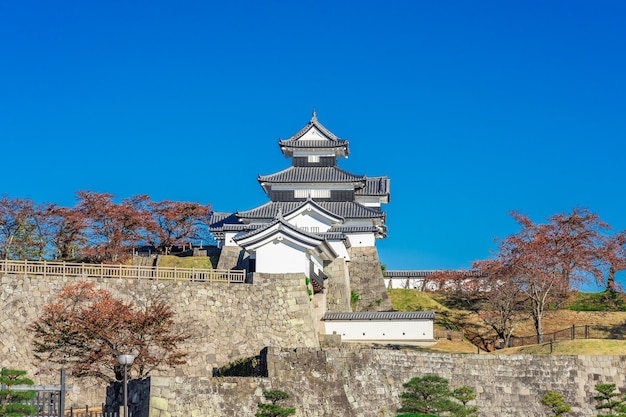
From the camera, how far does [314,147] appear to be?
55344 mm

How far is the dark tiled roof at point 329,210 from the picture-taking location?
5066cm

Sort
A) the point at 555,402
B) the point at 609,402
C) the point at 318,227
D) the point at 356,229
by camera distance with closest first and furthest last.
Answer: the point at 609,402
the point at 555,402
the point at 318,227
the point at 356,229

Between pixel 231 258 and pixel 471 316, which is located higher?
pixel 231 258

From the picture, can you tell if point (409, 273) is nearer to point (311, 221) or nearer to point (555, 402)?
point (311, 221)

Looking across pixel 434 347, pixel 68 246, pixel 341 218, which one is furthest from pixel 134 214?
pixel 434 347

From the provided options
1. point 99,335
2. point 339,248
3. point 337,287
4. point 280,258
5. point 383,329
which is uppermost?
point 339,248

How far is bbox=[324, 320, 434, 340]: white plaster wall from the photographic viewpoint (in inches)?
1592

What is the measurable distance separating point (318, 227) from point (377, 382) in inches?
726

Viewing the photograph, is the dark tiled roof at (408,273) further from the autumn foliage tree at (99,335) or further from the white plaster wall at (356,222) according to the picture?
the autumn foliage tree at (99,335)

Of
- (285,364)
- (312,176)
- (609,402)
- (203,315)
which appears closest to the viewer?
(285,364)

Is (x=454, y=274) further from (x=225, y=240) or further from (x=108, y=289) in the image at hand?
(x=108, y=289)

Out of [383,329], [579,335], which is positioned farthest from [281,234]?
[579,335]

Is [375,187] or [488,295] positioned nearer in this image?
[488,295]

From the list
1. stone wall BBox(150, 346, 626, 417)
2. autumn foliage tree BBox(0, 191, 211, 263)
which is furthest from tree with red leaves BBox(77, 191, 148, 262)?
stone wall BBox(150, 346, 626, 417)
